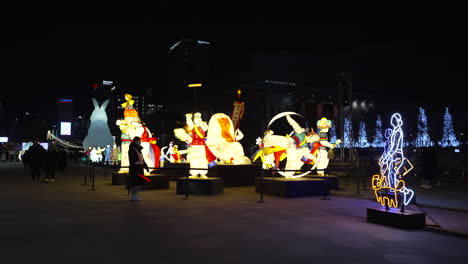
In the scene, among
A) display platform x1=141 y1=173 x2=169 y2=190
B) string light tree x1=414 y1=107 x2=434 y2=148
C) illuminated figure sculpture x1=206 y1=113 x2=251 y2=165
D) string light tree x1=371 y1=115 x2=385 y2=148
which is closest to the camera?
display platform x1=141 y1=173 x2=169 y2=190

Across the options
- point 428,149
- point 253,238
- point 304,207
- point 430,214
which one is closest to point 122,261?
point 253,238

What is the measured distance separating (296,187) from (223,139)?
181 inches

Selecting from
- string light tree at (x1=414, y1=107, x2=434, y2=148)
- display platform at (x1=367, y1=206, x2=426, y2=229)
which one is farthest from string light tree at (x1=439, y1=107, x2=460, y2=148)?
display platform at (x1=367, y1=206, x2=426, y2=229)

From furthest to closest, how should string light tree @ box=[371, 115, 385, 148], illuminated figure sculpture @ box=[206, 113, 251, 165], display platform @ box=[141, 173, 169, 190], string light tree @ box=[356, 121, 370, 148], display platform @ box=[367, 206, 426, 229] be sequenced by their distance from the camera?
string light tree @ box=[356, 121, 370, 148], string light tree @ box=[371, 115, 385, 148], illuminated figure sculpture @ box=[206, 113, 251, 165], display platform @ box=[141, 173, 169, 190], display platform @ box=[367, 206, 426, 229]

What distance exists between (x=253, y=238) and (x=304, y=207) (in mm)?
3668

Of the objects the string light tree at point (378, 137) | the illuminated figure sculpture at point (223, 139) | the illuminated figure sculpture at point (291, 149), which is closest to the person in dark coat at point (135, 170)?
the illuminated figure sculpture at point (291, 149)

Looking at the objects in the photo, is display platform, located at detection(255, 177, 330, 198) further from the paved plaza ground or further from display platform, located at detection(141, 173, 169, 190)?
display platform, located at detection(141, 173, 169, 190)

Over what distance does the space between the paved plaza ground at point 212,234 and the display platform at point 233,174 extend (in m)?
4.77

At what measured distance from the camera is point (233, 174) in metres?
15.3

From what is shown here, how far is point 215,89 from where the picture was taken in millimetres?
56500

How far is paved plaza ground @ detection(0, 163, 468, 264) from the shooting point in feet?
16.6

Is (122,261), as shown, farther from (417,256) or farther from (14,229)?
(417,256)

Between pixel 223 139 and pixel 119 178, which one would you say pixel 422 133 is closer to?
pixel 223 139

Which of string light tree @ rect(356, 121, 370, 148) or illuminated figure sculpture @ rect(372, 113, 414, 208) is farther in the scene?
string light tree @ rect(356, 121, 370, 148)
